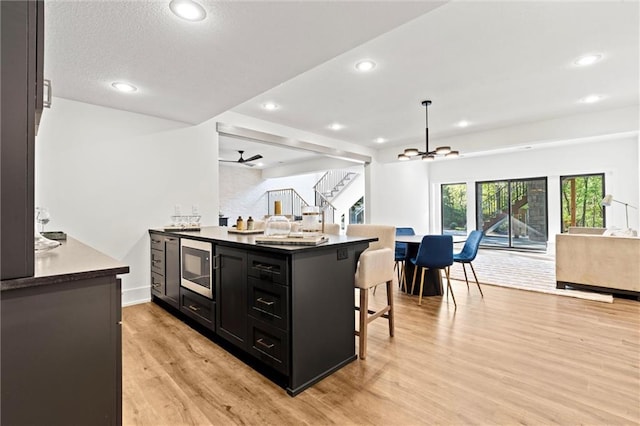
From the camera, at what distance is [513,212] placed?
8.41 metres

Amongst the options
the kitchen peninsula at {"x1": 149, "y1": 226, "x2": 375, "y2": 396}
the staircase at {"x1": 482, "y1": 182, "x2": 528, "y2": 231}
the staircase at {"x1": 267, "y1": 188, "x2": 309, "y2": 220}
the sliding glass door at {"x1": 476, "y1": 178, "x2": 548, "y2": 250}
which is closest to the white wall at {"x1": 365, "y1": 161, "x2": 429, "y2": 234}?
the sliding glass door at {"x1": 476, "y1": 178, "x2": 548, "y2": 250}

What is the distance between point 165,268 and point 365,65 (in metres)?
3.13

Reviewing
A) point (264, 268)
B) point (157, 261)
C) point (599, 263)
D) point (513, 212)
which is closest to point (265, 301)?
point (264, 268)

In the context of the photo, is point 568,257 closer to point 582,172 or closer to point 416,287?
point 416,287

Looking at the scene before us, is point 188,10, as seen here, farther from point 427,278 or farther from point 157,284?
point 427,278

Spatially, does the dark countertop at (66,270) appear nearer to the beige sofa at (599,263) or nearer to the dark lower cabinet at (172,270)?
the dark lower cabinet at (172,270)

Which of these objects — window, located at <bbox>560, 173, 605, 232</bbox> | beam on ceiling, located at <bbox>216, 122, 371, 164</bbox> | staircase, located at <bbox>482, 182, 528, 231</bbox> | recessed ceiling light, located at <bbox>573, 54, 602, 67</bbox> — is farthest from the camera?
staircase, located at <bbox>482, 182, 528, 231</bbox>

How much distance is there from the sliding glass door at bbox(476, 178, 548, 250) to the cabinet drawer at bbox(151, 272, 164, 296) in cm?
831

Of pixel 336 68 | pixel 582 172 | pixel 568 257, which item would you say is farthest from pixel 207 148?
pixel 582 172

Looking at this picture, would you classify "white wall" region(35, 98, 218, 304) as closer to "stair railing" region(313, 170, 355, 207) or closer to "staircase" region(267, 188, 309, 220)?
"stair railing" region(313, 170, 355, 207)

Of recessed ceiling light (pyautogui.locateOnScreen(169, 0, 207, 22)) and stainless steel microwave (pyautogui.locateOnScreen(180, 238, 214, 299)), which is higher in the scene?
recessed ceiling light (pyautogui.locateOnScreen(169, 0, 207, 22))

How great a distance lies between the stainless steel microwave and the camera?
262cm

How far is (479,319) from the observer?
3240mm

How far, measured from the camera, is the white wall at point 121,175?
134 inches
